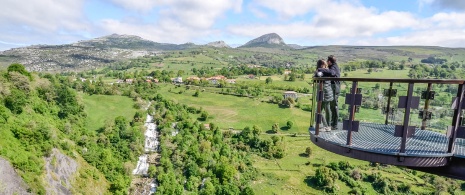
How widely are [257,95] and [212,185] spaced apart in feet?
169

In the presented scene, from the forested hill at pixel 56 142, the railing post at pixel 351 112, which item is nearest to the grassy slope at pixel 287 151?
the railing post at pixel 351 112

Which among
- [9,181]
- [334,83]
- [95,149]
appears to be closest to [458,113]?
[334,83]

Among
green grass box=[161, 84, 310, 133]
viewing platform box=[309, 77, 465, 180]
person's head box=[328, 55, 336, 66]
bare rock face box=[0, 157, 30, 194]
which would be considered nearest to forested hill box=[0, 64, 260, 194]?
bare rock face box=[0, 157, 30, 194]

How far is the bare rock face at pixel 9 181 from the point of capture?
2233 cm

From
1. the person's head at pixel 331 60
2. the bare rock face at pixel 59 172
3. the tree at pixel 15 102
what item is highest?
the person's head at pixel 331 60

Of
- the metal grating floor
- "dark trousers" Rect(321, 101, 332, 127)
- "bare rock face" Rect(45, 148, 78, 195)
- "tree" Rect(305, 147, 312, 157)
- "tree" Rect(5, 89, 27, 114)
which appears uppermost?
"dark trousers" Rect(321, 101, 332, 127)

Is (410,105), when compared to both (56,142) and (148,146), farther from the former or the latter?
(148,146)

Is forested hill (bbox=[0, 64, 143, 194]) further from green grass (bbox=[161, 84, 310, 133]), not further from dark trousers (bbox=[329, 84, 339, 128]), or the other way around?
dark trousers (bbox=[329, 84, 339, 128])

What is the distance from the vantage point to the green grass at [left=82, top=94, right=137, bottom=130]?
50125 millimetres

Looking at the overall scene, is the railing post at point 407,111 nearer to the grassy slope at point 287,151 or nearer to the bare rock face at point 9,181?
the grassy slope at point 287,151

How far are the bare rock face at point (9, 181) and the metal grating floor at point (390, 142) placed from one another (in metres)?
25.6

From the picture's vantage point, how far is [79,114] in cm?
4788

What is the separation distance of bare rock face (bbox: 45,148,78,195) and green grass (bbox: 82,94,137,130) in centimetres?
1633

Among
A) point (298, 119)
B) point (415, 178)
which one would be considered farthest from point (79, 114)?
point (415, 178)
